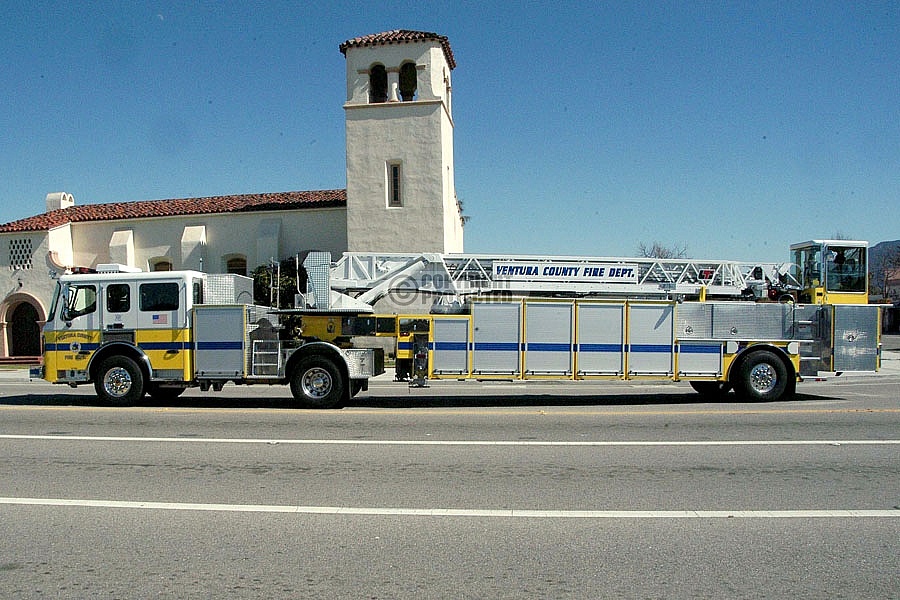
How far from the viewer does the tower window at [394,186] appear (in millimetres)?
30750

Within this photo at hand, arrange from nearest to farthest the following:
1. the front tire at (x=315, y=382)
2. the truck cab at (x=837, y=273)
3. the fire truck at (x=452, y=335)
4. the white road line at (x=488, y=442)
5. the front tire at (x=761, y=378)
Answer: the white road line at (x=488, y=442) → the front tire at (x=315, y=382) → the fire truck at (x=452, y=335) → the front tire at (x=761, y=378) → the truck cab at (x=837, y=273)

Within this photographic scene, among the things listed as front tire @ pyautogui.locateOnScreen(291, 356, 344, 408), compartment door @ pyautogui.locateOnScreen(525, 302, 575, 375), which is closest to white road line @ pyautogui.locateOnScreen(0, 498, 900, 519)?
front tire @ pyautogui.locateOnScreen(291, 356, 344, 408)

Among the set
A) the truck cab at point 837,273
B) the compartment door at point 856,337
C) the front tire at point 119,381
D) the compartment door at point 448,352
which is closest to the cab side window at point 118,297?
the front tire at point 119,381

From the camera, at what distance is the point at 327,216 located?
3238 cm

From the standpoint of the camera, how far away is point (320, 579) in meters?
4.95

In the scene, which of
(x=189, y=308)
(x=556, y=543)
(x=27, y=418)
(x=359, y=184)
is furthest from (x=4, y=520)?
(x=359, y=184)

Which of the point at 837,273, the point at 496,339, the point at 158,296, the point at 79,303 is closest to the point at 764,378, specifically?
the point at 837,273

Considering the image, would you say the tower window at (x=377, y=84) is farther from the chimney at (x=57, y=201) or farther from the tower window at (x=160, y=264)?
the chimney at (x=57, y=201)

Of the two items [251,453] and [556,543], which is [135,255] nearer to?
[251,453]

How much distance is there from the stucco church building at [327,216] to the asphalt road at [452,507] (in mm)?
18916

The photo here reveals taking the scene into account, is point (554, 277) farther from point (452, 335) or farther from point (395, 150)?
point (395, 150)

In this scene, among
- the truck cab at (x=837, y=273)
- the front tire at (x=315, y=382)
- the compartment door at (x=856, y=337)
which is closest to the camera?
the front tire at (x=315, y=382)

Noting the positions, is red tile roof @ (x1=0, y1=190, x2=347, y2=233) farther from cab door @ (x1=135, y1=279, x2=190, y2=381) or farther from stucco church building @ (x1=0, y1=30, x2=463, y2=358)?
cab door @ (x1=135, y1=279, x2=190, y2=381)

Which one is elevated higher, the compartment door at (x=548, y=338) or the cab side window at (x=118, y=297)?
the cab side window at (x=118, y=297)
